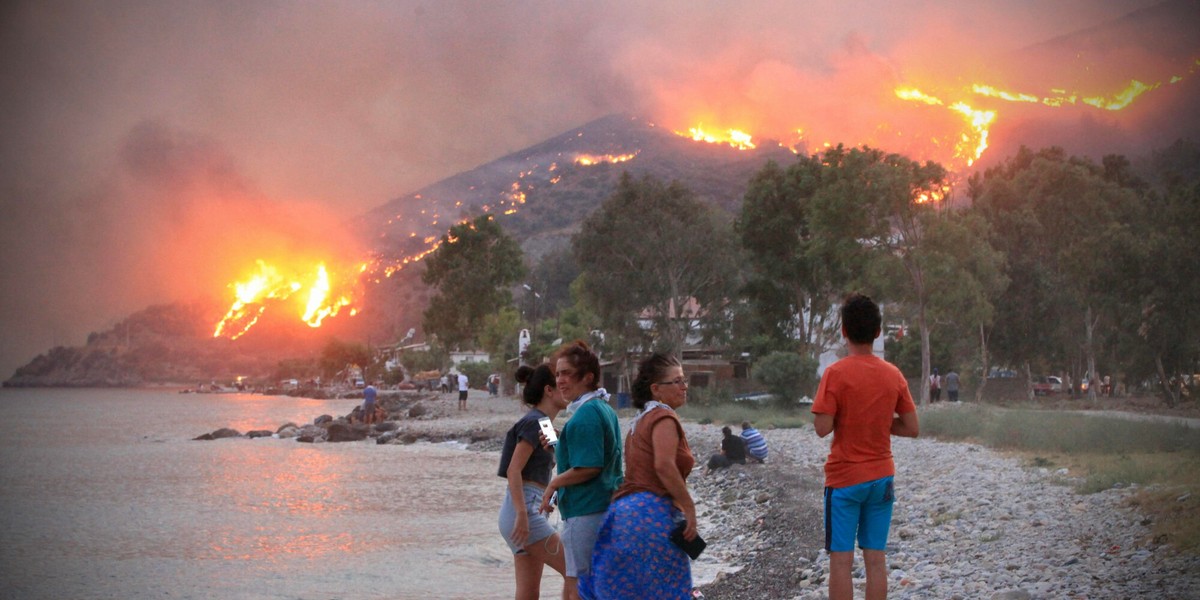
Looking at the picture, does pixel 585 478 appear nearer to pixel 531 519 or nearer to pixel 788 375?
pixel 531 519

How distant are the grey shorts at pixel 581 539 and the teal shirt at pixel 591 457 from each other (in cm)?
3

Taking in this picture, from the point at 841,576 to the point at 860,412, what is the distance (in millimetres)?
907

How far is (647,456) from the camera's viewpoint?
4898mm

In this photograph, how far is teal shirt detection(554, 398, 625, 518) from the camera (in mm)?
5414

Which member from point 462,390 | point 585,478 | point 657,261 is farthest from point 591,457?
point 462,390

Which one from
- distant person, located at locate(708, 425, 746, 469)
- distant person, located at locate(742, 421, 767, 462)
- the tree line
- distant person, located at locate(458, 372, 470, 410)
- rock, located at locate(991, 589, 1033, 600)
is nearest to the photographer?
rock, located at locate(991, 589, 1033, 600)

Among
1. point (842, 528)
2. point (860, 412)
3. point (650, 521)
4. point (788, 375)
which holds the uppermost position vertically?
point (788, 375)

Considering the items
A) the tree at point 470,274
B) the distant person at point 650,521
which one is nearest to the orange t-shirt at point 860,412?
the distant person at point 650,521

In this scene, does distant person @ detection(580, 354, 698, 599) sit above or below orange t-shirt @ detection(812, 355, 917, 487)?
below

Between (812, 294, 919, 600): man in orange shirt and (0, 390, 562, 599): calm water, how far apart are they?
5.85m

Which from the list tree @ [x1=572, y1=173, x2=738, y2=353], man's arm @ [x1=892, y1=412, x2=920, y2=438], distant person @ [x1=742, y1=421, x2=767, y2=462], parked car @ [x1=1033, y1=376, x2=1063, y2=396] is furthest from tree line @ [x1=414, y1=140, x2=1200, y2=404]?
man's arm @ [x1=892, y1=412, x2=920, y2=438]

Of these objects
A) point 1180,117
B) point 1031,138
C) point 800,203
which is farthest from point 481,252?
point 1180,117

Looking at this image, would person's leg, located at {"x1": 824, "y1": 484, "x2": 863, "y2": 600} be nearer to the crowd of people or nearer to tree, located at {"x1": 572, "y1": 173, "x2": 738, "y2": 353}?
the crowd of people

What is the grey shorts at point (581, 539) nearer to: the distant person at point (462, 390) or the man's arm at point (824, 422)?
the man's arm at point (824, 422)
